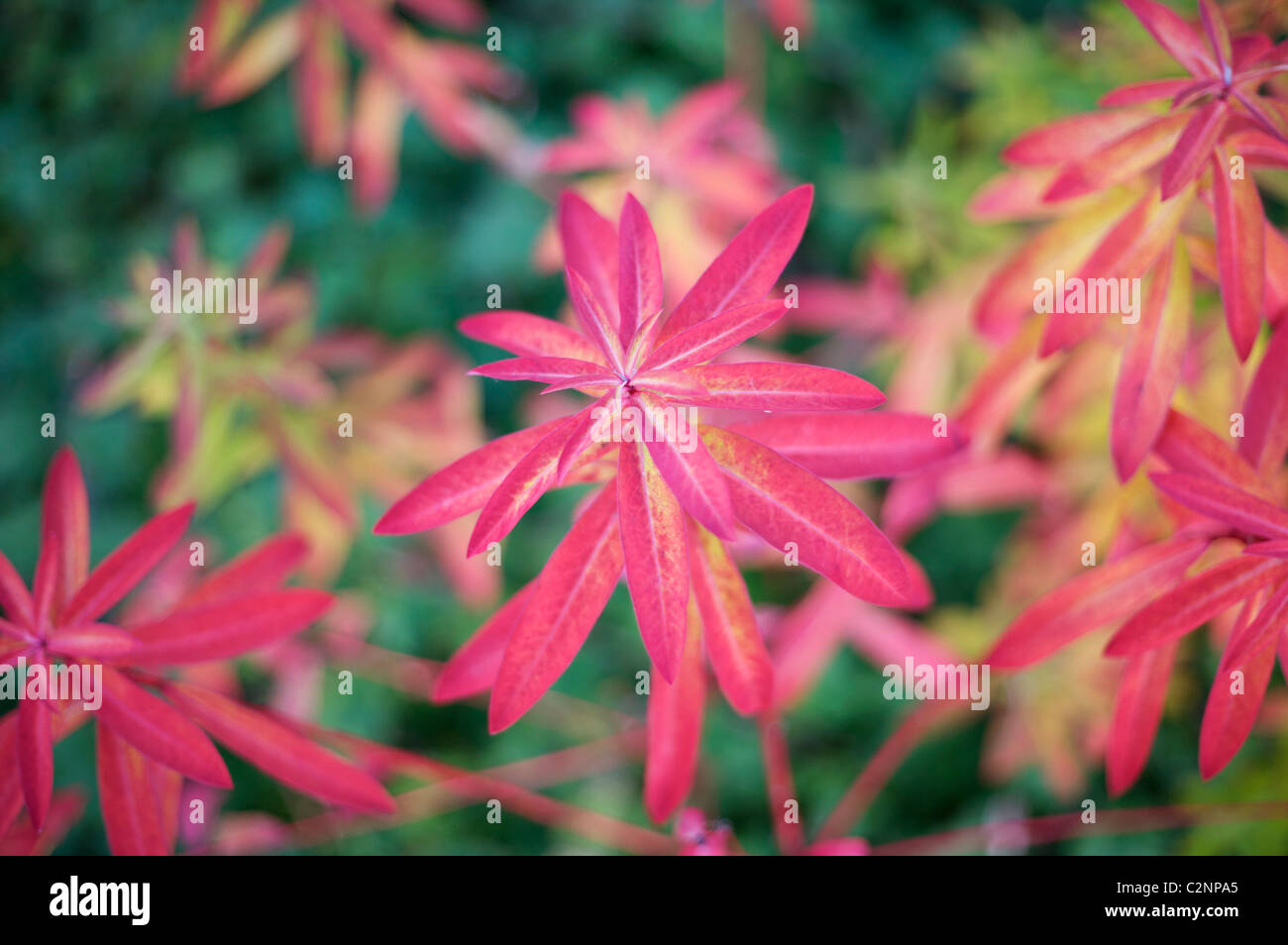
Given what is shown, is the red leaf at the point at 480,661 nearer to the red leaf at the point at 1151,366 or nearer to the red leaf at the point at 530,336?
the red leaf at the point at 530,336

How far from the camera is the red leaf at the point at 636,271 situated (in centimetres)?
55

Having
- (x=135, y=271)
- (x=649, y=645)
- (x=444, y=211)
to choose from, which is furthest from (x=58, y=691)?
(x=444, y=211)

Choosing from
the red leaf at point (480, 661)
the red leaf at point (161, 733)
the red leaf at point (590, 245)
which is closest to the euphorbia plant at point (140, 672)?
the red leaf at point (161, 733)

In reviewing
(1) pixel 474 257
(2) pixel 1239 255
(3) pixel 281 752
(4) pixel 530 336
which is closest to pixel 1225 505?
(2) pixel 1239 255

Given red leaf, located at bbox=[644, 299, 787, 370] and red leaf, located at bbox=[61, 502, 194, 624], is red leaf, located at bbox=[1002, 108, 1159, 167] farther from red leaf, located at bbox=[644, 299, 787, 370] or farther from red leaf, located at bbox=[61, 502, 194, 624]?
red leaf, located at bbox=[61, 502, 194, 624]

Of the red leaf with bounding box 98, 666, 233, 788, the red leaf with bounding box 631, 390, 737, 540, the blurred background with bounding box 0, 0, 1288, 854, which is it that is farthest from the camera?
the blurred background with bounding box 0, 0, 1288, 854

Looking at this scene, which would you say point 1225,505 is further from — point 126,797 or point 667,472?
point 126,797

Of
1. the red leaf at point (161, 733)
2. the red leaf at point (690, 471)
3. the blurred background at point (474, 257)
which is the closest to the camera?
the red leaf at point (690, 471)

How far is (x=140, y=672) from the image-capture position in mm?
678

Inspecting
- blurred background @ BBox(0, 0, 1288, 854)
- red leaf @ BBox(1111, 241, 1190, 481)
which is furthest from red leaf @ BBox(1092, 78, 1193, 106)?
blurred background @ BBox(0, 0, 1288, 854)

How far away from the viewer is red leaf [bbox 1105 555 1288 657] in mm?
575

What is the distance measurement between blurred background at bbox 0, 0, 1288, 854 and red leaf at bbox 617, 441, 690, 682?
97 centimetres
